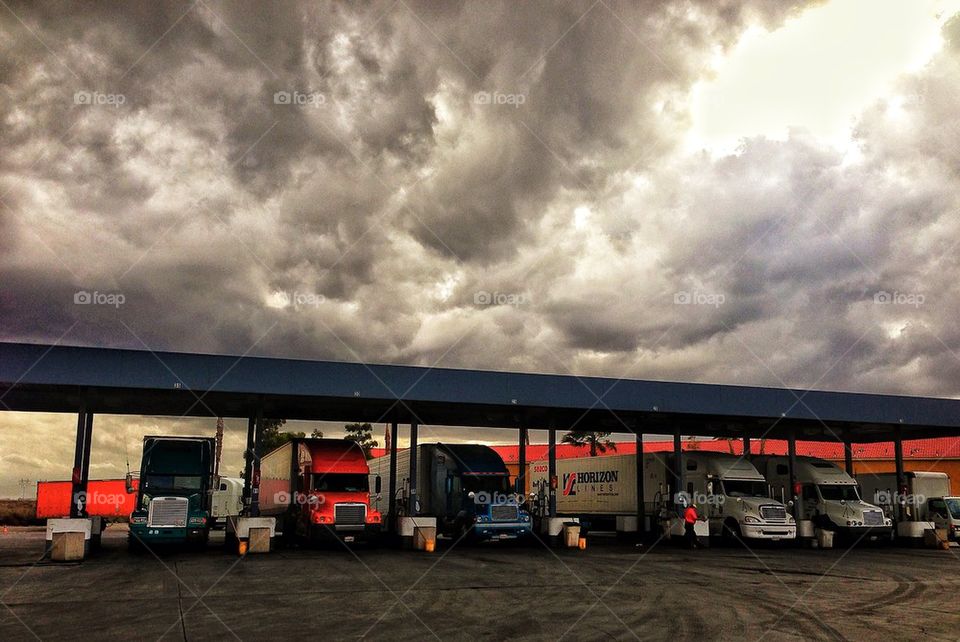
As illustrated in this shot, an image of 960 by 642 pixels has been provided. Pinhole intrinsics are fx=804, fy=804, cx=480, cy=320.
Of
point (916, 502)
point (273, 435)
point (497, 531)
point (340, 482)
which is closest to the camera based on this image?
point (340, 482)

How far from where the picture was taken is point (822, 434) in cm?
4053

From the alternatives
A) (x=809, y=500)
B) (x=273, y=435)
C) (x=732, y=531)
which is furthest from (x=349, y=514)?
(x=273, y=435)

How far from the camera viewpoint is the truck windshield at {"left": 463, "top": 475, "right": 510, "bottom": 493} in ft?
88.8

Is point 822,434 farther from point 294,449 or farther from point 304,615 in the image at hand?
point 304,615

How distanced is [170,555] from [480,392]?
1036 cm

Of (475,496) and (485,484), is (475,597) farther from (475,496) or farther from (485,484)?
(485,484)

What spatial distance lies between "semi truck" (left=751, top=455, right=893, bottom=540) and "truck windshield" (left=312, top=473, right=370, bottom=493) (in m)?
15.7

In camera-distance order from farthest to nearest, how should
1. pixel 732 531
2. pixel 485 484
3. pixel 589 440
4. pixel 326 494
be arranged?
1. pixel 589 440
2. pixel 732 531
3. pixel 485 484
4. pixel 326 494

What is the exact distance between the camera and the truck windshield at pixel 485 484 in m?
27.1

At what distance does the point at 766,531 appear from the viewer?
28.0 metres

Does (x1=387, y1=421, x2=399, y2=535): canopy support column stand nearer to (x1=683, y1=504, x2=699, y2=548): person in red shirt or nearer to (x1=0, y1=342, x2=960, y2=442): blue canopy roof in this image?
(x1=0, y1=342, x2=960, y2=442): blue canopy roof

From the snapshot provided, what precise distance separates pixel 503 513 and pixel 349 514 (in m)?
5.01

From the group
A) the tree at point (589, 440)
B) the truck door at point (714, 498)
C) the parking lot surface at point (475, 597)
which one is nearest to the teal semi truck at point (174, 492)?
the parking lot surface at point (475, 597)

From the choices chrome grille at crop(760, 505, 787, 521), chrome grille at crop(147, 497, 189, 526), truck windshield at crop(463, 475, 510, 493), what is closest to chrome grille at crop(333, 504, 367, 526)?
→ truck windshield at crop(463, 475, 510, 493)
